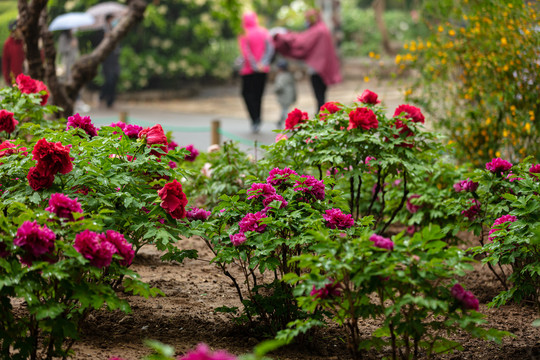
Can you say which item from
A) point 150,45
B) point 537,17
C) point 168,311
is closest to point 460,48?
point 537,17

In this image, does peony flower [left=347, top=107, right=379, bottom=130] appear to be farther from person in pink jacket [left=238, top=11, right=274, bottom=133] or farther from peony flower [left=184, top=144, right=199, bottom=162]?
person in pink jacket [left=238, top=11, right=274, bottom=133]

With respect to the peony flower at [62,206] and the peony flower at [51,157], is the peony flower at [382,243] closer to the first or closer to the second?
the peony flower at [62,206]

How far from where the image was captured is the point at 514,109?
6.45m

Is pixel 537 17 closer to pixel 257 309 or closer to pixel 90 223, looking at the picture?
pixel 257 309

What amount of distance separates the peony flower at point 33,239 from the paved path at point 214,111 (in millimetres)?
9536

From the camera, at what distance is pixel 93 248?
9.19 feet

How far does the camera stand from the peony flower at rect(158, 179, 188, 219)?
10.9ft

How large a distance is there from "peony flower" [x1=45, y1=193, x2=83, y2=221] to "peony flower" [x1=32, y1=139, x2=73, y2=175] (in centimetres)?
29

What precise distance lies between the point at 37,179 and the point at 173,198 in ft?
2.00

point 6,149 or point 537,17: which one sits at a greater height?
point 537,17

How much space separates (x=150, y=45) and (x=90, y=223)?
782 inches

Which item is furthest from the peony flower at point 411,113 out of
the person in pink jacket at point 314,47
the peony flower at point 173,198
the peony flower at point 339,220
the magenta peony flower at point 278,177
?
the person in pink jacket at point 314,47

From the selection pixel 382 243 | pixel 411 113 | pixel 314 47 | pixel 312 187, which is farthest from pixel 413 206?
pixel 314 47

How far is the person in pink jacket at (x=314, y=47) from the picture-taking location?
12953 mm
